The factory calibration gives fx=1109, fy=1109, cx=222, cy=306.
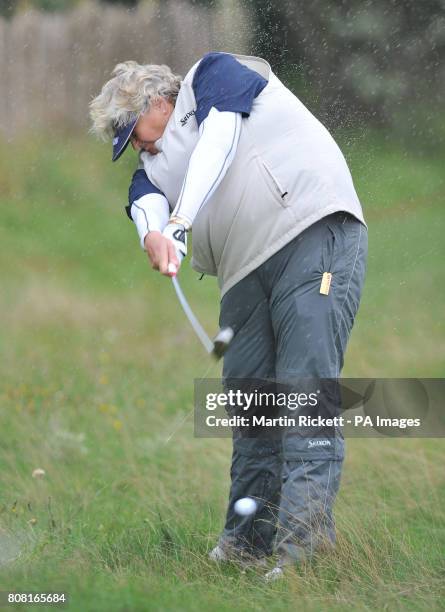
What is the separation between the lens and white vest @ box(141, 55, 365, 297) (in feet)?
11.5

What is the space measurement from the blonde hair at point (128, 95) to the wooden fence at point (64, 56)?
6.26 meters

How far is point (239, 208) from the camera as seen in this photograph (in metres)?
3.58

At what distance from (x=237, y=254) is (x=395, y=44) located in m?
7.02

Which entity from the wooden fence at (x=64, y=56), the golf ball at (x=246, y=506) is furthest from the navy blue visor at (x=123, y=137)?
the wooden fence at (x=64, y=56)

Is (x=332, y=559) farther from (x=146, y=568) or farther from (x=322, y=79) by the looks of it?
(x=322, y=79)

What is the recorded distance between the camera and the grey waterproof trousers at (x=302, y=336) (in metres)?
3.45

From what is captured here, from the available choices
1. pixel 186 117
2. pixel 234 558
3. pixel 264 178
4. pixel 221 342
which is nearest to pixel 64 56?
pixel 186 117

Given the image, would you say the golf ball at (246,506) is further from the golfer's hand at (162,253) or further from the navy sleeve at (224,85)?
the navy sleeve at (224,85)

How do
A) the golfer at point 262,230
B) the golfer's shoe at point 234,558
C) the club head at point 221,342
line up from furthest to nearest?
the golfer's shoe at point 234,558 < the golfer at point 262,230 < the club head at point 221,342

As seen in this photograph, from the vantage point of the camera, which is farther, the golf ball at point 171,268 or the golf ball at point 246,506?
the golf ball at point 246,506

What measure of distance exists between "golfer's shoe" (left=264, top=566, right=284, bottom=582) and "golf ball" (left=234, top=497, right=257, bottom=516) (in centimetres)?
38

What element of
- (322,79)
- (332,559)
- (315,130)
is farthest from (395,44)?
(332,559)

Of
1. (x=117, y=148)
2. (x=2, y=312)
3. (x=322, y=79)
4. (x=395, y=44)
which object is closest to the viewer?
(x=117, y=148)

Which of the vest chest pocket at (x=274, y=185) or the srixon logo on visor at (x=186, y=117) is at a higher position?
the srixon logo on visor at (x=186, y=117)
